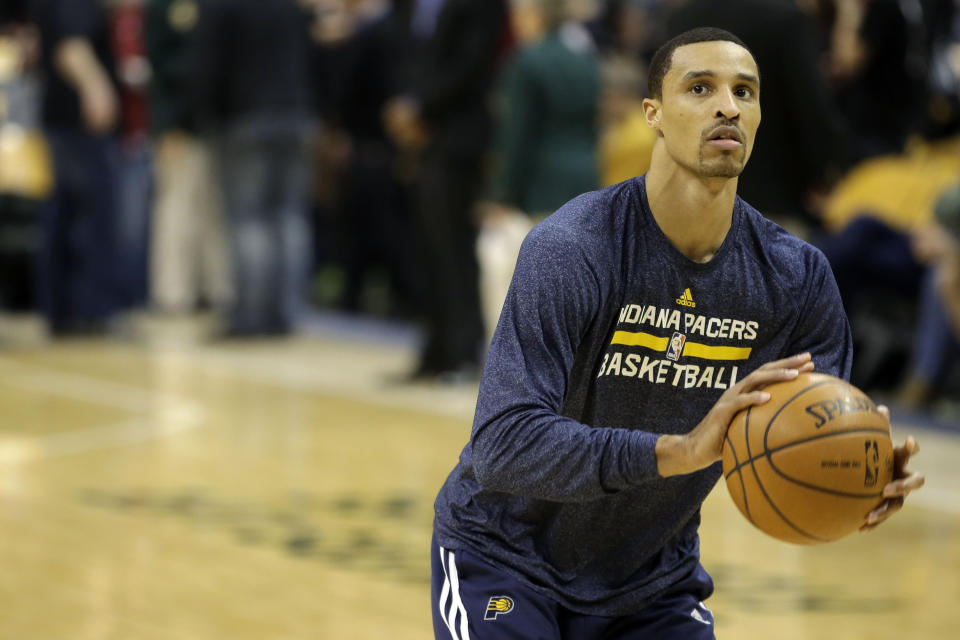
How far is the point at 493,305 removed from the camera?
25.4ft

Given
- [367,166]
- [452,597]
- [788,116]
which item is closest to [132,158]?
[367,166]

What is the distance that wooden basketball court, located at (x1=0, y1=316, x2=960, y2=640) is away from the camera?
14.7ft

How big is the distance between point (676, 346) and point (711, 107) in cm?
41

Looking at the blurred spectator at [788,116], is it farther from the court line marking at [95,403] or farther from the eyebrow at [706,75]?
the court line marking at [95,403]

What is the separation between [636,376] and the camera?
246 cm

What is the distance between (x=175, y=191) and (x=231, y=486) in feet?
17.8

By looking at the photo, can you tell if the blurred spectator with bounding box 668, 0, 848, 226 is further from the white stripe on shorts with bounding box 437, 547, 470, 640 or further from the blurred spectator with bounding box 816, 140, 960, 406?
the white stripe on shorts with bounding box 437, 547, 470, 640

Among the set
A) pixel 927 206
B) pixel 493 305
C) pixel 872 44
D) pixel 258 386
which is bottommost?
pixel 258 386

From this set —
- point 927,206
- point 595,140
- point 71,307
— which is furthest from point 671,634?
point 71,307

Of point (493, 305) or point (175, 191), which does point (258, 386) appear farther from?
point (175, 191)

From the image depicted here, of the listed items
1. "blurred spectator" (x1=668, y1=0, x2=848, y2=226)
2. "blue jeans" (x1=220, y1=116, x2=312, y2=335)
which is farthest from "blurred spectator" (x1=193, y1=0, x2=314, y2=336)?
"blurred spectator" (x1=668, y1=0, x2=848, y2=226)

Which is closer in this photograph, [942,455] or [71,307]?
[942,455]

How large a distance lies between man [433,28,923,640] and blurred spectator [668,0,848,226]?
272 cm

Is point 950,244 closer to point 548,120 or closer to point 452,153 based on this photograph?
point 548,120
